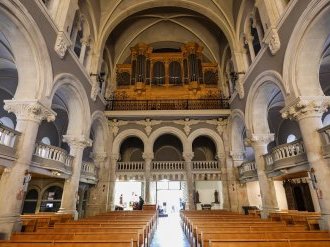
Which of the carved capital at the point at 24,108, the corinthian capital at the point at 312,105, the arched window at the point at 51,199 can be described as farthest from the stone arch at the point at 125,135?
the corinthian capital at the point at 312,105

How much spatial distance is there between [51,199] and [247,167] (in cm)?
1196

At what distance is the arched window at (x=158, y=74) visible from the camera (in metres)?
17.4

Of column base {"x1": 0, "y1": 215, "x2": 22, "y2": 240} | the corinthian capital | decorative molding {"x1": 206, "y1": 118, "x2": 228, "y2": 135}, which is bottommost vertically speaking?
column base {"x1": 0, "y1": 215, "x2": 22, "y2": 240}

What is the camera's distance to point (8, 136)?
6578mm

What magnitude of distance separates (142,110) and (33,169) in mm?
8134

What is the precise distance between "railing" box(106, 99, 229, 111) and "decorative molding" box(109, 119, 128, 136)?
2.93 ft

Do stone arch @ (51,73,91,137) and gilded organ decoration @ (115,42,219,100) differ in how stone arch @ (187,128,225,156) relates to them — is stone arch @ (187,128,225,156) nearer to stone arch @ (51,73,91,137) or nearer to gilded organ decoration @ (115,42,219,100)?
gilded organ decoration @ (115,42,219,100)

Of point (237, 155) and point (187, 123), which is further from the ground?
point (187, 123)

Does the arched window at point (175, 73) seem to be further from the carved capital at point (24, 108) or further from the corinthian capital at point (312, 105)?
the carved capital at point (24, 108)

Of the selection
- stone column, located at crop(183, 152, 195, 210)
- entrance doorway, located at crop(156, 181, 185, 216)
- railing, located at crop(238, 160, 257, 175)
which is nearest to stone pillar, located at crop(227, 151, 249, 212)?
railing, located at crop(238, 160, 257, 175)

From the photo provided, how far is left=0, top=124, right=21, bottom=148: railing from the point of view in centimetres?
631

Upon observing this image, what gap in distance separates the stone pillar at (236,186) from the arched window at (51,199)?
10818mm

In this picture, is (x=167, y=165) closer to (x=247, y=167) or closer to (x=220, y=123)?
(x=220, y=123)

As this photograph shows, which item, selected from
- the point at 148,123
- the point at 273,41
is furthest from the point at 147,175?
the point at 273,41
